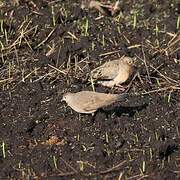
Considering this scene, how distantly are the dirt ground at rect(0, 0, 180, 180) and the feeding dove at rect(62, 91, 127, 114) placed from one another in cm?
16

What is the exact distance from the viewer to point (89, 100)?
5.86 m

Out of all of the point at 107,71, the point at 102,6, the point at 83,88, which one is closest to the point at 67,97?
the point at 83,88

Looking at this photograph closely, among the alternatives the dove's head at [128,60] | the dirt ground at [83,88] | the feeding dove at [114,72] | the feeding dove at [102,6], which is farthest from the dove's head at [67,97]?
the feeding dove at [102,6]

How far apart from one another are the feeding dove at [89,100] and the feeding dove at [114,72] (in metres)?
Answer: 0.63

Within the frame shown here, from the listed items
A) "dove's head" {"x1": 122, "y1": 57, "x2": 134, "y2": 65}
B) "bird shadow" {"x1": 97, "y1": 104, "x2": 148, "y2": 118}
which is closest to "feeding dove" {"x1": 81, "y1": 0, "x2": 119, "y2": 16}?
"dove's head" {"x1": 122, "y1": 57, "x2": 134, "y2": 65}

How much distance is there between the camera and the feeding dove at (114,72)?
6.54 metres

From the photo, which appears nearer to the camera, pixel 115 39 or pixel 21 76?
pixel 21 76

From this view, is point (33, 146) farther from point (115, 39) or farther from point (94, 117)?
point (115, 39)

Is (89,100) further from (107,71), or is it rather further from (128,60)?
(128,60)

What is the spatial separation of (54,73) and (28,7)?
1.58m

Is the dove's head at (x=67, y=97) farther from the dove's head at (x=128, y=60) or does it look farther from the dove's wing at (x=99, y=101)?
the dove's head at (x=128, y=60)

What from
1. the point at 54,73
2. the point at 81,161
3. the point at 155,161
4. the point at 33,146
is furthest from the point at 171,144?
the point at 54,73

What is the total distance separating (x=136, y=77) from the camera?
667 cm

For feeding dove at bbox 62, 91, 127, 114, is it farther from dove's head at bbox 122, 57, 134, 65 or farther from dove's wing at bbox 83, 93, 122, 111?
dove's head at bbox 122, 57, 134, 65
